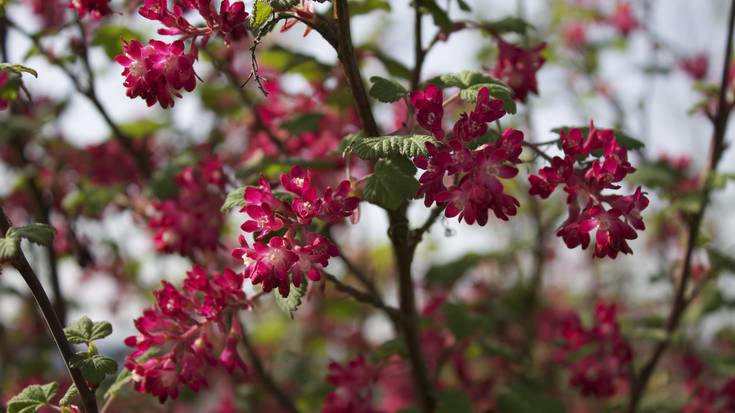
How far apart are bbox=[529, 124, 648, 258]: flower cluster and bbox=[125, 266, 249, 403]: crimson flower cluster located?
73 centimetres

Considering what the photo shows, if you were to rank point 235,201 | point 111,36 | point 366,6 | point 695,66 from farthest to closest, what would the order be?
point 695,66 → point 111,36 → point 366,6 → point 235,201

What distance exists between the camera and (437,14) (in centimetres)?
179

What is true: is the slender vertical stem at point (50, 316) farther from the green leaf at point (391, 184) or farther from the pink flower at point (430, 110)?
the pink flower at point (430, 110)

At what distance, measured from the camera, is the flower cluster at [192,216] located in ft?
6.88

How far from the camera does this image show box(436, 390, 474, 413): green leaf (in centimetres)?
195

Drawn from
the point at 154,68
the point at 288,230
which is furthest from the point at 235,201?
the point at 154,68

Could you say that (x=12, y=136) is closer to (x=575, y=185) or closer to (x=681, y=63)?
(x=575, y=185)

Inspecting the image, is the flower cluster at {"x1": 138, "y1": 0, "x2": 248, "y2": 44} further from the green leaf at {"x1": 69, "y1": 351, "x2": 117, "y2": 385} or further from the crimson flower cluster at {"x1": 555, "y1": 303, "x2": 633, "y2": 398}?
the crimson flower cluster at {"x1": 555, "y1": 303, "x2": 633, "y2": 398}

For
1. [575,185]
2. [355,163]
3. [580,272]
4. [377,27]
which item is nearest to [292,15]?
[575,185]

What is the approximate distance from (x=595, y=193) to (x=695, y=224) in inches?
46.4

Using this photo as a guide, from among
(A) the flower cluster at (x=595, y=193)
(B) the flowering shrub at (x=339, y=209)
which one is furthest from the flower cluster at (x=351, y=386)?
(A) the flower cluster at (x=595, y=193)

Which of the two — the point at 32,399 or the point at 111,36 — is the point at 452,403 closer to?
the point at 32,399

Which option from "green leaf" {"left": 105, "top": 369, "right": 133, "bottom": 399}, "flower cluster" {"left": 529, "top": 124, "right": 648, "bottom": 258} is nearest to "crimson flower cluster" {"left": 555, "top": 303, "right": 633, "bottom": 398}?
"flower cluster" {"left": 529, "top": 124, "right": 648, "bottom": 258}

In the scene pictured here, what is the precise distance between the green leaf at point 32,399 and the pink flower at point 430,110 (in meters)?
0.96
